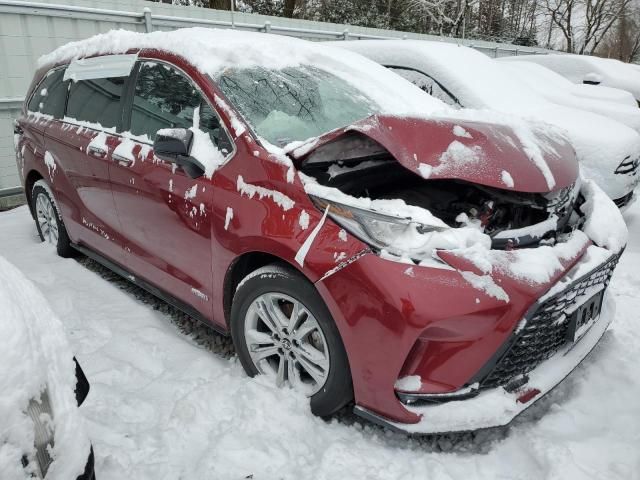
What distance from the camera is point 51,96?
3.94 m

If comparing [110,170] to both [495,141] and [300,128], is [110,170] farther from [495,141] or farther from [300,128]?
[495,141]

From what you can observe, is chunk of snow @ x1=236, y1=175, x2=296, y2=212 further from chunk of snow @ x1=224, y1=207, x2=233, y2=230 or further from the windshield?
the windshield

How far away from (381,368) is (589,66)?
29.6ft

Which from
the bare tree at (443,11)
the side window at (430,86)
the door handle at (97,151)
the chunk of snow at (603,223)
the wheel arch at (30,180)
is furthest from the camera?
the bare tree at (443,11)

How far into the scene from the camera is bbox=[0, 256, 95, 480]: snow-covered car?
4.10 ft

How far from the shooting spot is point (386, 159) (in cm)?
226

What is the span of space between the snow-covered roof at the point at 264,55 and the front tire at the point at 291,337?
1185mm

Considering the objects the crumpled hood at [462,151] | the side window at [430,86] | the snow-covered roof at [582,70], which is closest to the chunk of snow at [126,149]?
the crumpled hood at [462,151]

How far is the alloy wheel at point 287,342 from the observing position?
2.12 metres

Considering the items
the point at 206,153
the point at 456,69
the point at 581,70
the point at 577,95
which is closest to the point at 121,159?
the point at 206,153

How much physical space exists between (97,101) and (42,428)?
8.52 ft

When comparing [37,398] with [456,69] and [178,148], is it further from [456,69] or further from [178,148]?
[456,69]

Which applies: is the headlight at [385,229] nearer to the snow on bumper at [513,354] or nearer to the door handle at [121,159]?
the snow on bumper at [513,354]

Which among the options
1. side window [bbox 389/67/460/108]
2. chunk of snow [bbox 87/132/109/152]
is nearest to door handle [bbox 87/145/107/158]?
chunk of snow [bbox 87/132/109/152]
